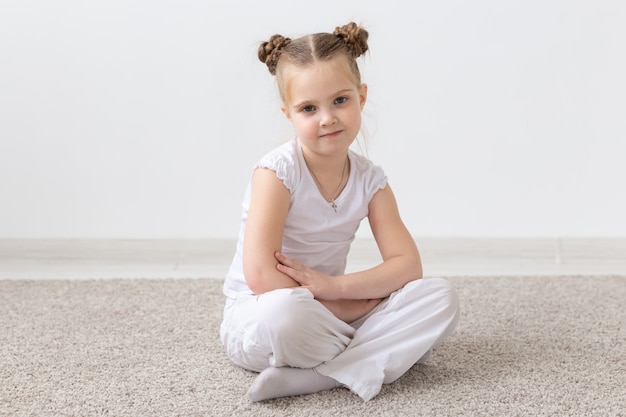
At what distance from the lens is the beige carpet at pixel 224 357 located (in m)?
1.24

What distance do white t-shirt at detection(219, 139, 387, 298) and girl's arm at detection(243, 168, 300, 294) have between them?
0.02 metres

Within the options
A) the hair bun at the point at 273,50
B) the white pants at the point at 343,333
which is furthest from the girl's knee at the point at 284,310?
the hair bun at the point at 273,50

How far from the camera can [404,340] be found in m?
1.34

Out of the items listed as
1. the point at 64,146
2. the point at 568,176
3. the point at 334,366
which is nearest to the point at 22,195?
the point at 64,146

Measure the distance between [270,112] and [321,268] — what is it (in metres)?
0.77

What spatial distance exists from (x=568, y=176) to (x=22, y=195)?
4.34 feet

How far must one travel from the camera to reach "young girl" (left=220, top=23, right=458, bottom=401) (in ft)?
4.25

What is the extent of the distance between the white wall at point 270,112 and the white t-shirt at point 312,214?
2.25ft

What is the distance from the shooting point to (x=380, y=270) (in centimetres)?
140

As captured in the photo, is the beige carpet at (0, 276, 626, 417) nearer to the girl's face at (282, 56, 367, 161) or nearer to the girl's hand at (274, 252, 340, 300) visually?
the girl's hand at (274, 252, 340, 300)

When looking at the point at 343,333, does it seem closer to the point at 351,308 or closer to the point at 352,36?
the point at 351,308

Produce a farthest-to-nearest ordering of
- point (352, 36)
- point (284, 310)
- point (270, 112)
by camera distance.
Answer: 1. point (270, 112)
2. point (352, 36)
3. point (284, 310)

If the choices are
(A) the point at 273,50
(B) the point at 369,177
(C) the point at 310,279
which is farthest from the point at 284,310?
(A) the point at 273,50

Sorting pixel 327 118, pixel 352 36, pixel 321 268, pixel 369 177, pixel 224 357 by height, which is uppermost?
pixel 352 36
